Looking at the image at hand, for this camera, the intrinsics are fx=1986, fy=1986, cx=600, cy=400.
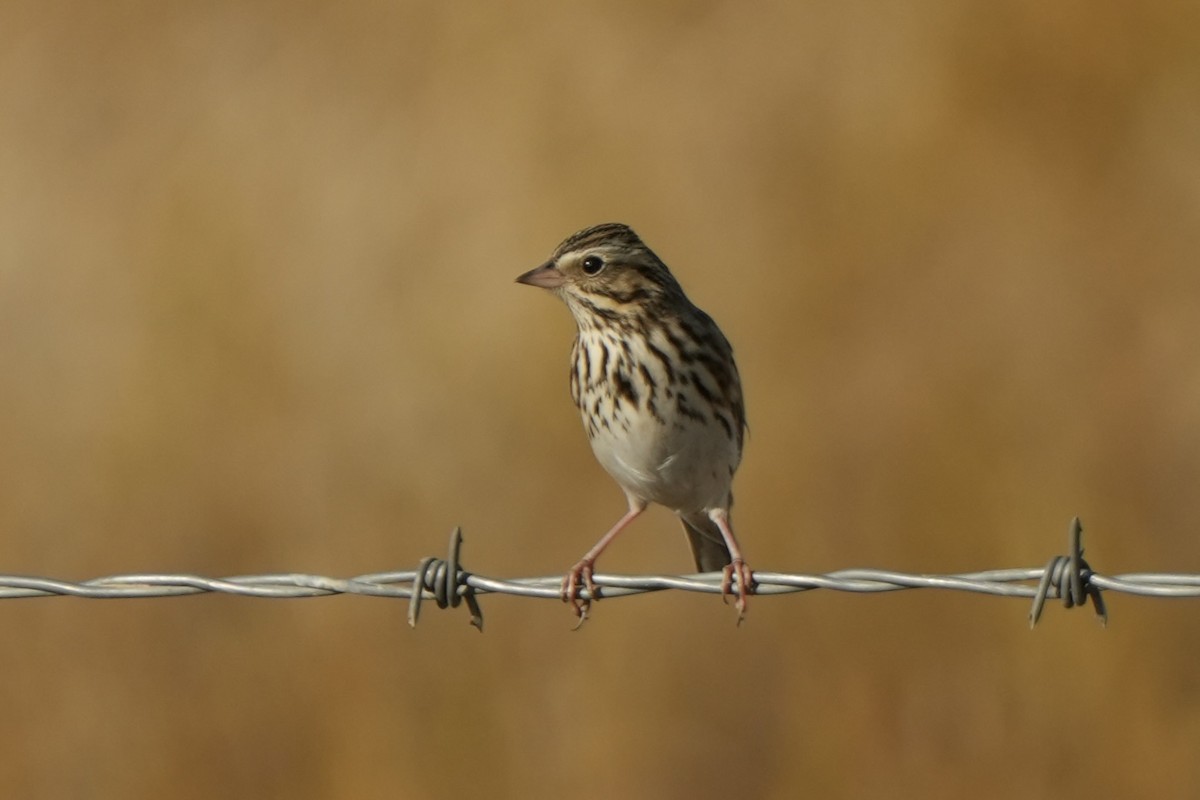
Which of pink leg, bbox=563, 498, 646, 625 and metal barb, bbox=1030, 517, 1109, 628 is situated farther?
pink leg, bbox=563, 498, 646, 625

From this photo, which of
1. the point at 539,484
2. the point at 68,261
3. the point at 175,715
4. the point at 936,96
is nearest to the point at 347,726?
the point at 175,715

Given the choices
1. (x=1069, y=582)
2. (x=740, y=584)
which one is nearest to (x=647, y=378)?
(x=740, y=584)

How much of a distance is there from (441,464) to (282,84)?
121 inches

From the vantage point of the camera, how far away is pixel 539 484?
1069 centimetres

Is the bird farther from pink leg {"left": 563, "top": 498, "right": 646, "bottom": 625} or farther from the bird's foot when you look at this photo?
the bird's foot

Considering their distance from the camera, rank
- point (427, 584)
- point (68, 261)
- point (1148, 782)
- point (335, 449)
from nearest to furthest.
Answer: point (427, 584)
point (1148, 782)
point (335, 449)
point (68, 261)

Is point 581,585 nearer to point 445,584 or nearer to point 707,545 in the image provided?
point 445,584

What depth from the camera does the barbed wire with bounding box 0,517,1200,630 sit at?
4766 millimetres

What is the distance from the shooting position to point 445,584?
5211 mm

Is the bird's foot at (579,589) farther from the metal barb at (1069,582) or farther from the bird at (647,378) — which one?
the metal barb at (1069,582)

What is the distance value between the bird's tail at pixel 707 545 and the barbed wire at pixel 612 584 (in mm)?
2116

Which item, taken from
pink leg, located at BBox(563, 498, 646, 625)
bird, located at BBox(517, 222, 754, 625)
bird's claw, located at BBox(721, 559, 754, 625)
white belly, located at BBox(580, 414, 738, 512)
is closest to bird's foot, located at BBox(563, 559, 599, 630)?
pink leg, located at BBox(563, 498, 646, 625)

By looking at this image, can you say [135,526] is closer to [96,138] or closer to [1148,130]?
[96,138]

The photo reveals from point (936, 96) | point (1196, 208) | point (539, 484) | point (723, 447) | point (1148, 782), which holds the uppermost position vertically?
point (936, 96)
